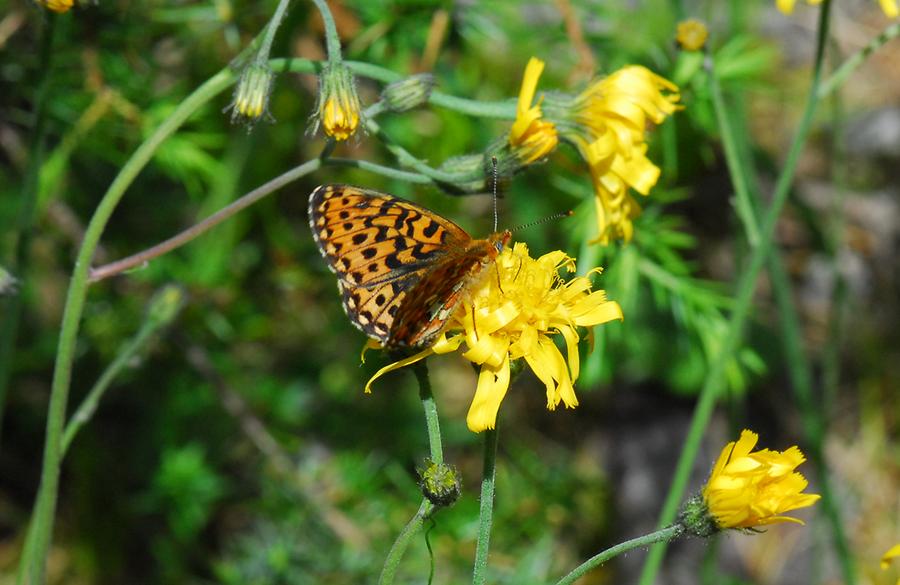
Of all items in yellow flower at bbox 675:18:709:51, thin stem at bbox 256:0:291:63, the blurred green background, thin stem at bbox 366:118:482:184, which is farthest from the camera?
the blurred green background

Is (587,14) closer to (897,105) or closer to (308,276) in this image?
(308,276)

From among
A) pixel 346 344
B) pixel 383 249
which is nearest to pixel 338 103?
pixel 383 249

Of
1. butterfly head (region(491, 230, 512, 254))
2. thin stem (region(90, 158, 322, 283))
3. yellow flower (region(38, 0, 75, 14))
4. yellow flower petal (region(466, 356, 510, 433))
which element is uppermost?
yellow flower (region(38, 0, 75, 14))

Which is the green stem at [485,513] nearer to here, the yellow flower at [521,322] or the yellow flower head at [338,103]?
the yellow flower at [521,322]

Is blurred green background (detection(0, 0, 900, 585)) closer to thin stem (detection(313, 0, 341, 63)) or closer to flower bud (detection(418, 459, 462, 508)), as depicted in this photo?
thin stem (detection(313, 0, 341, 63))

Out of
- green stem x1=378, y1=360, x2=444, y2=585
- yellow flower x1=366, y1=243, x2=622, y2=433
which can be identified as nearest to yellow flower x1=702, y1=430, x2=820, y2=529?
yellow flower x1=366, y1=243, x2=622, y2=433

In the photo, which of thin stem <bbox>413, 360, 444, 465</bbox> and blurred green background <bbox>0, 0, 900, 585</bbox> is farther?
blurred green background <bbox>0, 0, 900, 585</bbox>

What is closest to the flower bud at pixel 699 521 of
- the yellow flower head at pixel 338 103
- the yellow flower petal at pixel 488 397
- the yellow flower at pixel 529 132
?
the yellow flower petal at pixel 488 397
